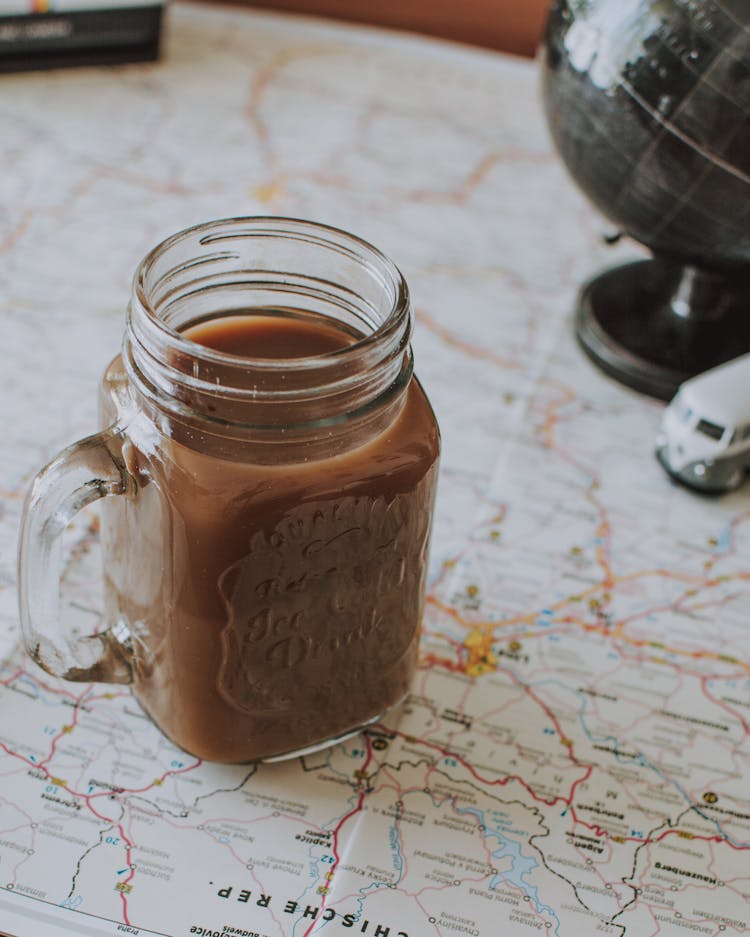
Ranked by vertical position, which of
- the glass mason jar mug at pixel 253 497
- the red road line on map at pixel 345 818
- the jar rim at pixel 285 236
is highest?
the jar rim at pixel 285 236

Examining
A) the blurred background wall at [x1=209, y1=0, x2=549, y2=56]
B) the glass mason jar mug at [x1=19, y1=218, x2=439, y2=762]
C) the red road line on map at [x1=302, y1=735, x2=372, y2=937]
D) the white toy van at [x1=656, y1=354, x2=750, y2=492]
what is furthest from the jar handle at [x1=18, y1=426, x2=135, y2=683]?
the blurred background wall at [x1=209, y1=0, x2=549, y2=56]

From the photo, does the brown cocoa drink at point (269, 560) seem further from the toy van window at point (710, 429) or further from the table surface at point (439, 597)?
the toy van window at point (710, 429)

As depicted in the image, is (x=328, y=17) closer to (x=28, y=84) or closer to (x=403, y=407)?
(x=28, y=84)

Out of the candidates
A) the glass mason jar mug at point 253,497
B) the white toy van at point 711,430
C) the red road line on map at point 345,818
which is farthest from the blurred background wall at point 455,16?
the red road line on map at point 345,818

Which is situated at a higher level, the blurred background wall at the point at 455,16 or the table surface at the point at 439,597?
the blurred background wall at the point at 455,16

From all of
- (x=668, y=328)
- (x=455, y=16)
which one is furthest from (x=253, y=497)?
(x=455, y=16)

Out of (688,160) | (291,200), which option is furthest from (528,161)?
(688,160)

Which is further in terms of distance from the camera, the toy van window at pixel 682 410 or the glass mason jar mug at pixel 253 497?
the toy van window at pixel 682 410

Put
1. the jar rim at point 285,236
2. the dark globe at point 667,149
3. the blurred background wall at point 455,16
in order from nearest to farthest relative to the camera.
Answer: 1. the jar rim at point 285,236
2. the dark globe at point 667,149
3. the blurred background wall at point 455,16
